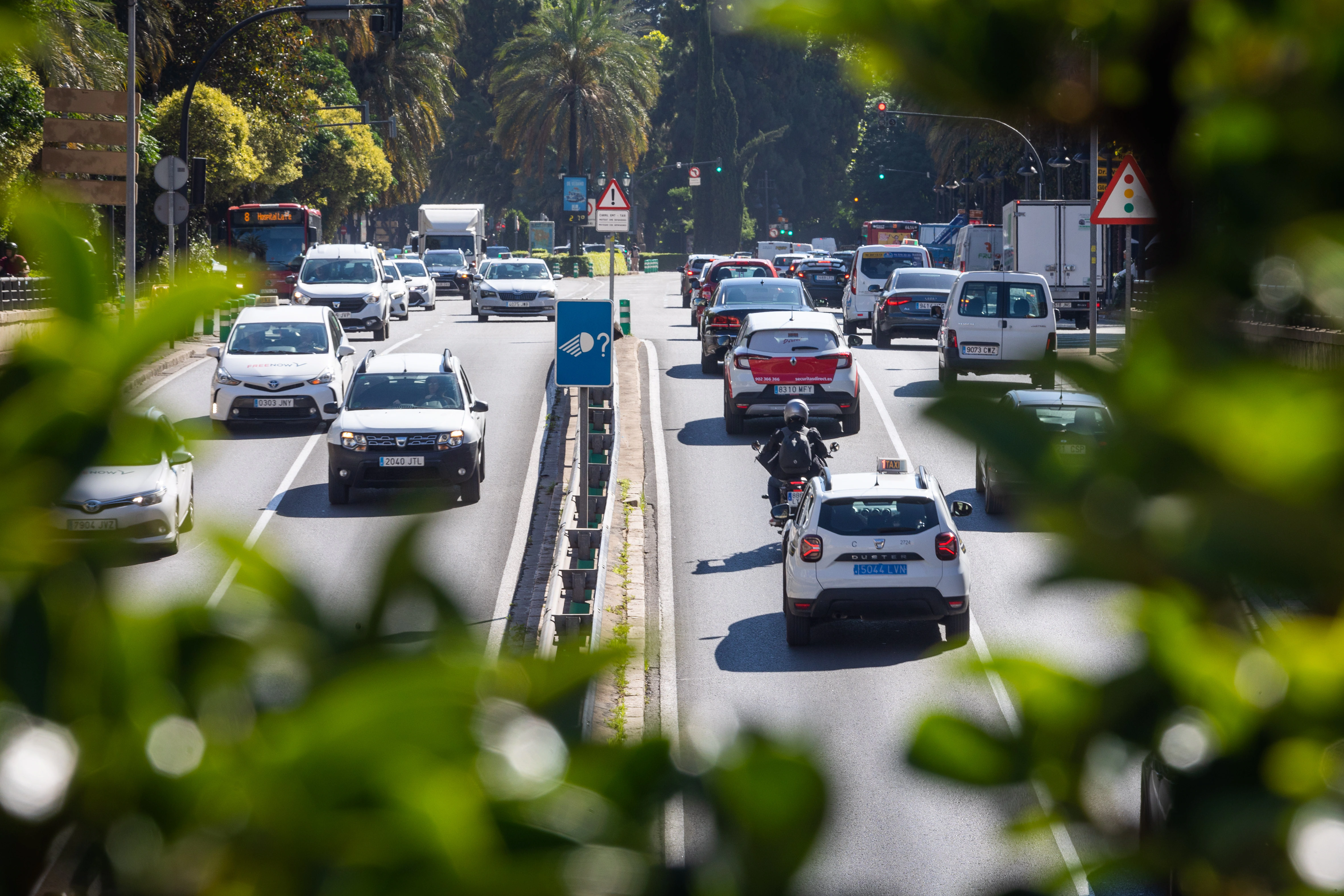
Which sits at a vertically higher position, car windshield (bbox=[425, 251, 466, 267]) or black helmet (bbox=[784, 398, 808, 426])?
car windshield (bbox=[425, 251, 466, 267])

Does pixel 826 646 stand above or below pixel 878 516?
below

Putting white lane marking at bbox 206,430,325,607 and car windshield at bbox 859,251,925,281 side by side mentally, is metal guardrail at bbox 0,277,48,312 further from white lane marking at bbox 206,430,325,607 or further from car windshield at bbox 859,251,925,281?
car windshield at bbox 859,251,925,281

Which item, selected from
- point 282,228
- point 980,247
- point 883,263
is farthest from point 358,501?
point 980,247

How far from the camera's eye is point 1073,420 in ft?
3.31

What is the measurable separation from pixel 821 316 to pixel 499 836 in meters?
24.6

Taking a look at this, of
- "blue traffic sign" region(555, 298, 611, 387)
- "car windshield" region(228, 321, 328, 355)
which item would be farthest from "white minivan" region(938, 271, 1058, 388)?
"car windshield" region(228, 321, 328, 355)

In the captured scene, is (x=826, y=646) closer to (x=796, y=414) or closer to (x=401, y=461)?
(x=796, y=414)

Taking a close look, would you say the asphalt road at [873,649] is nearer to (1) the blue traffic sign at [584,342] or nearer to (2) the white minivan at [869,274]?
(2) the white minivan at [869,274]

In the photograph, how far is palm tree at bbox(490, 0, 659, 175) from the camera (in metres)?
71.2

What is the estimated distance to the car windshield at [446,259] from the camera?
6019 cm

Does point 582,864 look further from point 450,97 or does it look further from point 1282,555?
point 450,97

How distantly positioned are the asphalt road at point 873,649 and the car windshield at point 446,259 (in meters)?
23.3

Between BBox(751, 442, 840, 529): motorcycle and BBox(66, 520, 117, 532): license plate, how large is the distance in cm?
1522

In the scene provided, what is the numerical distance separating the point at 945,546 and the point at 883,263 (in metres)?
25.9
